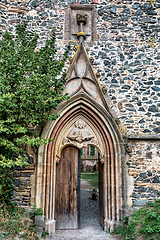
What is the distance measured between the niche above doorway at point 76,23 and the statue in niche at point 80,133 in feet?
9.56

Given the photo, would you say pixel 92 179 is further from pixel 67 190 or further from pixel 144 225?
pixel 144 225

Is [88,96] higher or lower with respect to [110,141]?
higher

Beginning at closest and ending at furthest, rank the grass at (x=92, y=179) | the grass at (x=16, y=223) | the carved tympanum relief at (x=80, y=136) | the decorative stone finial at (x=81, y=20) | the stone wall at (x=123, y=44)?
1. the grass at (x=16, y=223)
2. the carved tympanum relief at (x=80, y=136)
3. the stone wall at (x=123, y=44)
4. the decorative stone finial at (x=81, y=20)
5. the grass at (x=92, y=179)

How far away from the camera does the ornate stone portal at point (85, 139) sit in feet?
18.5

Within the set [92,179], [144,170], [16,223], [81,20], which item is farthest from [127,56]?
[92,179]

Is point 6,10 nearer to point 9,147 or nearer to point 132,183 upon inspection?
point 9,147

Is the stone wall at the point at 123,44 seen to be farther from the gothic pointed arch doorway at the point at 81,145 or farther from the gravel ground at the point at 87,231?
the gravel ground at the point at 87,231

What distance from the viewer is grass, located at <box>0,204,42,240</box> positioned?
4.31 m

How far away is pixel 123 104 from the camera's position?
21.2 feet

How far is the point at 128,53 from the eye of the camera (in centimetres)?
681

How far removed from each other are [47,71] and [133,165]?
3.55m

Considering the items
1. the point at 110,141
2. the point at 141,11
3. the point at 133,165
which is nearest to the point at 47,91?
the point at 110,141

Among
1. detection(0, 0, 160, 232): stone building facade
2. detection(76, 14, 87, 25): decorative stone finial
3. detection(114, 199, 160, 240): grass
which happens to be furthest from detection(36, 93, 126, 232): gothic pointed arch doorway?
detection(76, 14, 87, 25): decorative stone finial

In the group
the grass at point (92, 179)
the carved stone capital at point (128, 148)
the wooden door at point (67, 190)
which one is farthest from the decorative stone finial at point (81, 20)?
the grass at point (92, 179)
